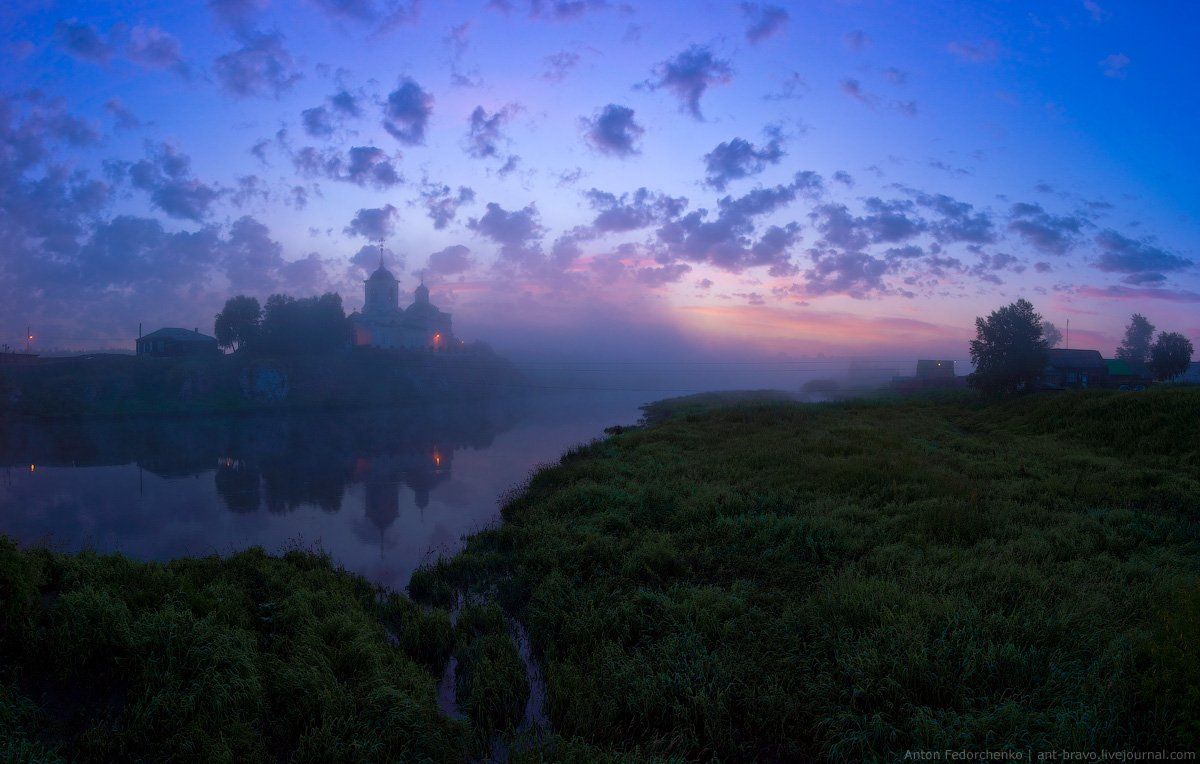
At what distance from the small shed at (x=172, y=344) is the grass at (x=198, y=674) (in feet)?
210

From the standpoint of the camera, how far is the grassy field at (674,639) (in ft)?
16.0

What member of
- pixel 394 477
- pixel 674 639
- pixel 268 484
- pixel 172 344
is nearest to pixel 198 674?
pixel 674 639

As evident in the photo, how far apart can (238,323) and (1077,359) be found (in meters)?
83.7

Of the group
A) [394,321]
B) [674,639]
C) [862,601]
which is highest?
[394,321]

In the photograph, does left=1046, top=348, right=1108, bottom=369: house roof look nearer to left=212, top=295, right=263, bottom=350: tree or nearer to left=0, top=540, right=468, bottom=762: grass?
left=0, top=540, right=468, bottom=762: grass

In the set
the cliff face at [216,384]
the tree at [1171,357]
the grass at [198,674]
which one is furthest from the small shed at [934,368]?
the grass at [198,674]

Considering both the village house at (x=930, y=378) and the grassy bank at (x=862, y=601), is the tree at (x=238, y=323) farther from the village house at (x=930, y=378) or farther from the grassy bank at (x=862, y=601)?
the village house at (x=930, y=378)

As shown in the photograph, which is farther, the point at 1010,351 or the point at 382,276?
the point at 382,276

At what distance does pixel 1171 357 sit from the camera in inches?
1924

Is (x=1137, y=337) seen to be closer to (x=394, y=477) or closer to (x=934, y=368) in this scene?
(x=934, y=368)

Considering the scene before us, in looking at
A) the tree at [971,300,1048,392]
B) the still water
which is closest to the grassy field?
the still water

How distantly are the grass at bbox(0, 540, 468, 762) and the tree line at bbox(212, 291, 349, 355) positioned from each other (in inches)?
2277

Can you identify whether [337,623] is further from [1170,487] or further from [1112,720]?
[1170,487]

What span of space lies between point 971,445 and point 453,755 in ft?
67.1
